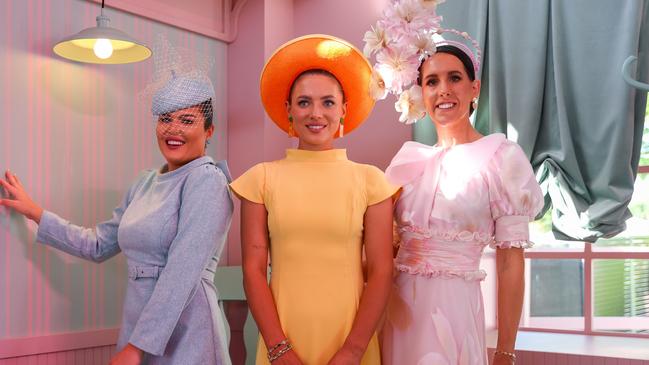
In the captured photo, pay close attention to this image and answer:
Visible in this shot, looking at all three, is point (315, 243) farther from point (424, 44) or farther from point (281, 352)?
point (424, 44)

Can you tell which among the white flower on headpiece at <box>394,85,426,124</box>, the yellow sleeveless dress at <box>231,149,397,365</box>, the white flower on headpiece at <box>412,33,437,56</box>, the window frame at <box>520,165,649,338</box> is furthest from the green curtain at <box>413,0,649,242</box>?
the yellow sleeveless dress at <box>231,149,397,365</box>

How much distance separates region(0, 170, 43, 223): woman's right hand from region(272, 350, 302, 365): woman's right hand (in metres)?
1.36

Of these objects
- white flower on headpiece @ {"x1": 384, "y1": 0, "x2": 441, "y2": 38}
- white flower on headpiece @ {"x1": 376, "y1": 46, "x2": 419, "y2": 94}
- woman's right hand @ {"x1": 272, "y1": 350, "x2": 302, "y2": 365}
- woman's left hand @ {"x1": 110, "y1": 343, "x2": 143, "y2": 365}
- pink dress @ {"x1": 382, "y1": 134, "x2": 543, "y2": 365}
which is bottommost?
woman's left hand @ {"x1": 110, "y1": 343, "x2": 143, "y2": 365}

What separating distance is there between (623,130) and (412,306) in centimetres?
165

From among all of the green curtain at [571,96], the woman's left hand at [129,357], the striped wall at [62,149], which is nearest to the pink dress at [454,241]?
the woman's left hand at [129,357]

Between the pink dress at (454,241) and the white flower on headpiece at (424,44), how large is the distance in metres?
0.33

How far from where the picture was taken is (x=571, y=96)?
11.5 feet

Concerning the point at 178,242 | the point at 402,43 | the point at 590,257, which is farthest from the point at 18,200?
the point at 590,257

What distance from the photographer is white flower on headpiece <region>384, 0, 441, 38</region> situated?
231 centimetres

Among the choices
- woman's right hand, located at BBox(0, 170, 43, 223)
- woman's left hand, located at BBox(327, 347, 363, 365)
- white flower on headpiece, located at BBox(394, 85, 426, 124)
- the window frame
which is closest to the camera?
woman's left hand, located at BBox(327, 347, 363, 365)

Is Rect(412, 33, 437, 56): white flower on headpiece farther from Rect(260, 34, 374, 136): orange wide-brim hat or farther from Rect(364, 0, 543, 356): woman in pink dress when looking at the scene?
Rect(260, 34, 374, 136): orange wide-brim hat

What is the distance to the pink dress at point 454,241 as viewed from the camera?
7.20 feet

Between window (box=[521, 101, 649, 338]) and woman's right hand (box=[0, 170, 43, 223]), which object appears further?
window (box=[521, 101, 649, 338])

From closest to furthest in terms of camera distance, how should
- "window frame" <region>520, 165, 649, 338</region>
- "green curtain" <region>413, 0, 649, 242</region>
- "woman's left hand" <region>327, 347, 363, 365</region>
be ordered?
1. "woman's left hand" <region>327, 347, 363, 365</region>
2. "green curtain" <region>413, 0, 649, 242</region>
3. "window frame" <region>520, 165, 649, 338</region>
